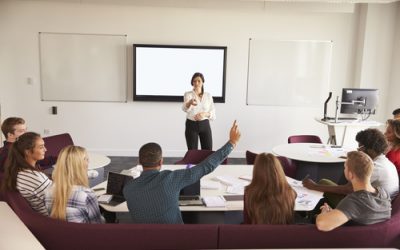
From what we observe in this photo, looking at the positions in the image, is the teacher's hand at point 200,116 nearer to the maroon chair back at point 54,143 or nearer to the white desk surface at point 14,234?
the maroon chair back at point 54,143

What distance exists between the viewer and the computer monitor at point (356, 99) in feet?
20.4

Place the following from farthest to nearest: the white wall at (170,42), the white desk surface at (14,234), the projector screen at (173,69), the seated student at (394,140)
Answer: the projector screen at (173,69) < the white wall at (170,42) < the seated student at (394,140) < the white desk surface at (14,234)

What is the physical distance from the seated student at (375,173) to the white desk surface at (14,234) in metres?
2.15

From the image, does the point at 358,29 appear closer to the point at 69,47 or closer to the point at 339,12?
the point at 339,12

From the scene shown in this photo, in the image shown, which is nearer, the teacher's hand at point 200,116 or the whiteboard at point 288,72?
the teacher's hand at point 200,116

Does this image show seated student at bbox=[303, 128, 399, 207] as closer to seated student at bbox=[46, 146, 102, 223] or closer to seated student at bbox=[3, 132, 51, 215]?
seated student at bbox=[46, 146, 102, 223]

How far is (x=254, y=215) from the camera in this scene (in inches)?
96.7

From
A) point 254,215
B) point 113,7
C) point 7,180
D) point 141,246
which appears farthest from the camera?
point 113,7

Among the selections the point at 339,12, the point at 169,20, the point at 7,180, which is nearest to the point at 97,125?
the point at 169,20

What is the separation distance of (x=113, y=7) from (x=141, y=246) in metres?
5.62

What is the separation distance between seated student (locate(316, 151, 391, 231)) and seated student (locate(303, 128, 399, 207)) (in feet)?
1.95

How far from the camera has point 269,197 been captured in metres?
2.42

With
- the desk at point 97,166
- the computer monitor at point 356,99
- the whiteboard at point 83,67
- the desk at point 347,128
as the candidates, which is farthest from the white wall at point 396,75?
the desk at point 97,166

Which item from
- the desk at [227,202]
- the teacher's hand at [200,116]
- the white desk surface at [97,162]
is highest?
the teacher's hand at [200,116]
